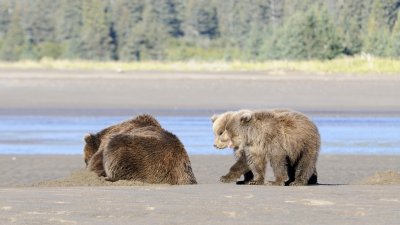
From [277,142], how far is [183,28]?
71.7 meters

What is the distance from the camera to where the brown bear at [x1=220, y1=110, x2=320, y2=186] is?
7922mm

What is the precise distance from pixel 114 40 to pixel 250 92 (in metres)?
41.4

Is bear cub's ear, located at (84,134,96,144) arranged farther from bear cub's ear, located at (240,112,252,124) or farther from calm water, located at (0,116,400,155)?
calm water, located at (0,116,400,155)

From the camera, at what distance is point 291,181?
8.23m

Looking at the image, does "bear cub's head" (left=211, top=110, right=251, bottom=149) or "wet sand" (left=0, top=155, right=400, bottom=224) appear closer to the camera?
"wet sand" (left=0, top=155, right=400, bottom=224)

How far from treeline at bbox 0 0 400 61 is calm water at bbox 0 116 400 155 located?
83.2 ft

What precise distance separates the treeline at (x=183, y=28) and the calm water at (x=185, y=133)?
2535 centimetres

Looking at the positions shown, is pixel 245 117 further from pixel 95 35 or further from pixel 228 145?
pixel 95 35

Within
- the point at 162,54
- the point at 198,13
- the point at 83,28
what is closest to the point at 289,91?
the point at 162,54

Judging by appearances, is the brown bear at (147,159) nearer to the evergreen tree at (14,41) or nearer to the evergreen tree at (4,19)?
the evergreen tree at (14,41)

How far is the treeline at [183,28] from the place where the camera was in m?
48.6

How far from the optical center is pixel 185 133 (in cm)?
1705

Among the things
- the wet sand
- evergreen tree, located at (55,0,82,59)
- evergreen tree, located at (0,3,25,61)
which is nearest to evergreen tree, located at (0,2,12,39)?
evergreen tree, located at (0,3,25,61)

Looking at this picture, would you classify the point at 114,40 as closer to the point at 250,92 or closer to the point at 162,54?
the point at 162,54
